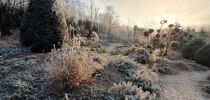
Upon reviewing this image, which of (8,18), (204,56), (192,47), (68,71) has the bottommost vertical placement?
(204,56)

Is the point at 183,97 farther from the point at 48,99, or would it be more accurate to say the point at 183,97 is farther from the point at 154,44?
the point at 154,44

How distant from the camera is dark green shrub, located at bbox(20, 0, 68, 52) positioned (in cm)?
1145

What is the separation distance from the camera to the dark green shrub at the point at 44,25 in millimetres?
11445

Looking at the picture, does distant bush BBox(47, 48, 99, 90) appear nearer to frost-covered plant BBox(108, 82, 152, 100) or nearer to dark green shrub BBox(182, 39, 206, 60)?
frost-covered plant BBox(108, 82, 152, 100)

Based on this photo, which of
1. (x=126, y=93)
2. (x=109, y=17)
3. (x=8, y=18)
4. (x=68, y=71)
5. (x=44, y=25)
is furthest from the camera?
(x=109, y=17)

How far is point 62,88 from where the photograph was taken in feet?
25.1

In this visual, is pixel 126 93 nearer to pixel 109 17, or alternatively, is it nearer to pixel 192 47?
pixel 192 47

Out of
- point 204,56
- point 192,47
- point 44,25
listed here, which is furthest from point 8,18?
point 44,25

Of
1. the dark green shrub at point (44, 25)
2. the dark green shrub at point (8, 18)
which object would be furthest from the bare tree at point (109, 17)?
the dark green shrub at point (44, 25)

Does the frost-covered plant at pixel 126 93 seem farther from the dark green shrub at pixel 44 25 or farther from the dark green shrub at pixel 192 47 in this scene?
the dark green shrub at pixel 192 47

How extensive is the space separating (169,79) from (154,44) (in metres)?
11.6

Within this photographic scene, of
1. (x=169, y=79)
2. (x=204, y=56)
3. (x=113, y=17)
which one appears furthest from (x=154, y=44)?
(x=113, y=17)

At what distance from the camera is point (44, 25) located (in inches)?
450

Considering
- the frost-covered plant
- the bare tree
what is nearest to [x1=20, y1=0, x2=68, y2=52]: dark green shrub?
the frost-covered plant
